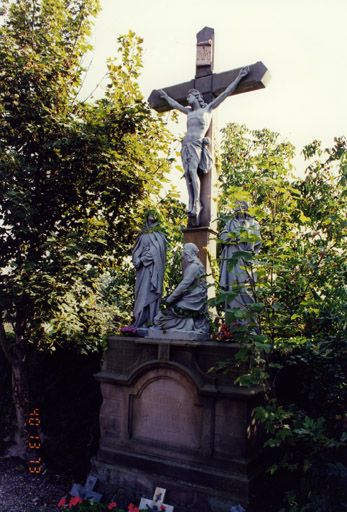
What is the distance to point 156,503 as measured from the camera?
5156 millimetres

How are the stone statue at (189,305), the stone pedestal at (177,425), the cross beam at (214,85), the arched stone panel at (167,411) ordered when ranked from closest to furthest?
the stone pedestal at (177,425), the arched stone panel at (167,411), the stone statue at (189,305), the cross beam at (214,85)

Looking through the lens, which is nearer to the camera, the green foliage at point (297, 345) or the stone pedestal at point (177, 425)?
the green foliage at point (297, 345)

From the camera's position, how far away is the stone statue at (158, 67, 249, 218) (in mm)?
6473

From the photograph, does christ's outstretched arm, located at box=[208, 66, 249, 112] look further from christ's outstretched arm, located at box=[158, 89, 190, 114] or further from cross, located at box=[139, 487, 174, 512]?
cross, located at box=[139, 487, 174, 512]

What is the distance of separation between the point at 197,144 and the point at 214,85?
1.13 meters

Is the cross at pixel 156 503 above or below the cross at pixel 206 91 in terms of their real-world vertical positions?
below

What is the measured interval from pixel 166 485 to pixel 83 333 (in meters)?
3.15

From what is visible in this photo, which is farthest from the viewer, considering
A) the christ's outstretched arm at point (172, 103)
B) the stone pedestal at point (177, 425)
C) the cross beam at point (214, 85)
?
the christ's outstretched arm at point (172, 103)

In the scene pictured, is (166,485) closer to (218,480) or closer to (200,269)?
(218,480)

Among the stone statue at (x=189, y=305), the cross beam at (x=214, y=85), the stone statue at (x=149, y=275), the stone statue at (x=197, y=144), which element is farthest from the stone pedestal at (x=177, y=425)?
the cross beam at (x=214, y=85)

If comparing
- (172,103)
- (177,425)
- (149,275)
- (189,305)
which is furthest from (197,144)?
(177,425)

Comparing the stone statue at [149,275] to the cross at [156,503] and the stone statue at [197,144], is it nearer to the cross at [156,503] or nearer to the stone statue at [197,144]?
the stone statue at [197,144]

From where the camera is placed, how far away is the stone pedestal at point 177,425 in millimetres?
5020

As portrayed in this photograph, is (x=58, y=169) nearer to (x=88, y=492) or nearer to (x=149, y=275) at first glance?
(x=149, y=275)
